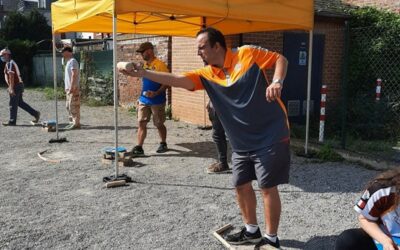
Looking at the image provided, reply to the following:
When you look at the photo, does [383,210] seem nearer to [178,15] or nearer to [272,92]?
[272,92]

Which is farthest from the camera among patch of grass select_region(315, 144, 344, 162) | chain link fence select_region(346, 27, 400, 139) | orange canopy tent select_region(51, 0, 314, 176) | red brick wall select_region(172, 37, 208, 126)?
red brick wall select_region(172, 37, 208, 126)

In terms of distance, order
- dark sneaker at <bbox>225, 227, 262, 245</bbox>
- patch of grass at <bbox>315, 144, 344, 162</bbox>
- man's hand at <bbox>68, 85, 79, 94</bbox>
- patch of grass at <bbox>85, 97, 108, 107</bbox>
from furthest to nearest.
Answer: patch of grass at <bbox>85, 97, 108, 107</bbox> < man's hand at <bbox>68, 85, 79, 94</bbox> < patch of grass at <bbox>315, 144, 344, 162</bbox> < dark sneaker at <bbox>225, 227, 262, 245</bbox>

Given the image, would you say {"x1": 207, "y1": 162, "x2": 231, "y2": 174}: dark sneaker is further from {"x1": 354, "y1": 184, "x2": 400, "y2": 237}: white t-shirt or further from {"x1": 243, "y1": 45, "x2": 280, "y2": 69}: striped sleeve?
{"x1": 354, "y1": 184, "x2": 400, "y2": 237}: white t-shirt

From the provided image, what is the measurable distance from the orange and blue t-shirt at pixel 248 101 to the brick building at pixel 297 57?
619 centimetres

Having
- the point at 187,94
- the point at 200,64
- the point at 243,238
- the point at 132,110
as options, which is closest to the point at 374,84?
the point at 200,64

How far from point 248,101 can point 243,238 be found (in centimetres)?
125

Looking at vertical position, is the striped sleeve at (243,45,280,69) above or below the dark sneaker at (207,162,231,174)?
above

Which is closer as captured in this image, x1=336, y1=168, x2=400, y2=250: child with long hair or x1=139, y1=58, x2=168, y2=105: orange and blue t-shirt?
x1=336, y1=168, x2=400, y2=250: child with long hair

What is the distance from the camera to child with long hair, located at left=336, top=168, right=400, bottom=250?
8.01 ft

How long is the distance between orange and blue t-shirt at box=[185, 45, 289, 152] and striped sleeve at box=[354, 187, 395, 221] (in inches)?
38.6

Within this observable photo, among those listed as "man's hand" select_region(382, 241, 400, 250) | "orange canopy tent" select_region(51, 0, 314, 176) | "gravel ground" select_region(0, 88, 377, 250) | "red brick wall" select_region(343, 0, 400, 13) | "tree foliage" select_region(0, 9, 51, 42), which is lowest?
"gravel ground" select_region(0, 88, 377, 250)

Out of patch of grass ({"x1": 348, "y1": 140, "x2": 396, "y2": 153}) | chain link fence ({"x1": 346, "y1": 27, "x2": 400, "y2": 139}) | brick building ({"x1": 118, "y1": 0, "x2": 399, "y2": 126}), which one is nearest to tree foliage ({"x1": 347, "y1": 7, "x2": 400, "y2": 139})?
chain link fence ({"x1": 346, "y1": 27, "x2": 400, "y2": 139})

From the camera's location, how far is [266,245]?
363 cm

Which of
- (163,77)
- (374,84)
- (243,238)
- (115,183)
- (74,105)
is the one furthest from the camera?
(374,84)
